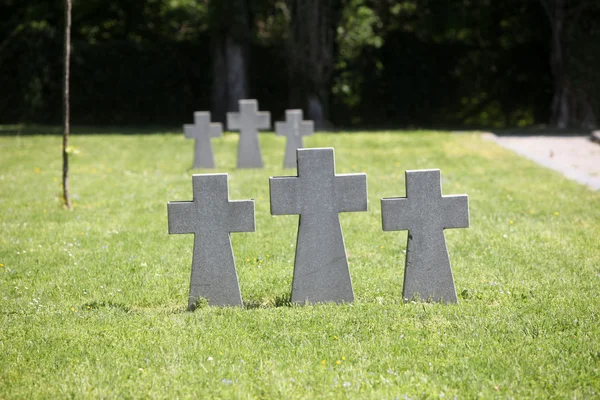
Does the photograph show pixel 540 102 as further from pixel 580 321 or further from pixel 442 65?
pixel 580 321

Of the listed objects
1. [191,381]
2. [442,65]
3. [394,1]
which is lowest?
[191,381]

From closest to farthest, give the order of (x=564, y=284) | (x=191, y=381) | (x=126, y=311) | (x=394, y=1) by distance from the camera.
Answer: (x=191, y=381) < (x=126, y=311) < (x=564, y=284) < (x=394, y=1)

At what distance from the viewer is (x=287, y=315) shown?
19.9 ft

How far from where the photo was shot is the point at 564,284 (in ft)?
22.6

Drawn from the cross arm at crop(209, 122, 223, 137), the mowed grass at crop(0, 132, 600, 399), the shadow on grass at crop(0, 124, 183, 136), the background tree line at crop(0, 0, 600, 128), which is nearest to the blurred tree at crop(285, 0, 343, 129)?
the background tree line at crop(0, 0, 600, 128)

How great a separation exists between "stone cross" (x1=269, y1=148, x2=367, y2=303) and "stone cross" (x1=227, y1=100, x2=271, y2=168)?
8882 millimetres

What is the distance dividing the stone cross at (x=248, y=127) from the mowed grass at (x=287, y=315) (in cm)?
368

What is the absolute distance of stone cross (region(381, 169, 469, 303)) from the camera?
20.5 feet

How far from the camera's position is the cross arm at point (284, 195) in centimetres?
618

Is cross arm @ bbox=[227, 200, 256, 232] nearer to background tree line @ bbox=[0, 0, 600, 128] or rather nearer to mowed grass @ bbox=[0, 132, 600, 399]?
mowed grass @ bbox=[0, 132, 600, 399]

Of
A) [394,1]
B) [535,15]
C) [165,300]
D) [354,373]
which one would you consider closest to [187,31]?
[394,1]

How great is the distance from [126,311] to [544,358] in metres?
2.98

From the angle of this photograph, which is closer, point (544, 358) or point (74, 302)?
point (544, 358)

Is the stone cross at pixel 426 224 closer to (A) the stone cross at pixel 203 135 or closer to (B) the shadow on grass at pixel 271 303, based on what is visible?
(B) the shadow on grass at pixel 271 303
